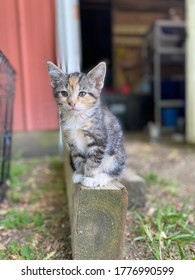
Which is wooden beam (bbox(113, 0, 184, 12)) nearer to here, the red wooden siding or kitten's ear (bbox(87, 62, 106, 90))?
the red wooden siding

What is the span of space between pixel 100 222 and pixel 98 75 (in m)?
0.77

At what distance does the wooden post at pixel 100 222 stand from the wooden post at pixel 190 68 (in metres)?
3.10

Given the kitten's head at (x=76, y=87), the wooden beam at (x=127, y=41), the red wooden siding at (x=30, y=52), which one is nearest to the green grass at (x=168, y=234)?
the kitten's head at (x=76, y=87)

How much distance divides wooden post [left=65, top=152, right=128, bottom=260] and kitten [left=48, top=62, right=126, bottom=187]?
10 cm

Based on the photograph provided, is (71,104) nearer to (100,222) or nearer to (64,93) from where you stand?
(64,93)

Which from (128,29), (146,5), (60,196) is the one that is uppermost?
(146,5)

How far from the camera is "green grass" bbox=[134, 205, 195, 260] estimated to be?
1416 mm

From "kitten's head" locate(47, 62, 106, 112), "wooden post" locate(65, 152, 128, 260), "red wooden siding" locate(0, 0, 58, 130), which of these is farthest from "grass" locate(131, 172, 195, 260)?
"red wooden siding" locate(0, 0, 58, 130)

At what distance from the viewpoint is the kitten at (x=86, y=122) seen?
4.53 feet

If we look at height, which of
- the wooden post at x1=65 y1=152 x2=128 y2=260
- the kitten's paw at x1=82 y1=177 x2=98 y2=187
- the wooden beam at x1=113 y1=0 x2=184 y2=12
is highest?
the wooden beam at x1=113 y1=0 x2=184 y2=12

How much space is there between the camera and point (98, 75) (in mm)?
1442

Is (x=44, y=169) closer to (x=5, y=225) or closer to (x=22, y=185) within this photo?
(x=22, y=185)

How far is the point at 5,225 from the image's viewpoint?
1787 millimetres

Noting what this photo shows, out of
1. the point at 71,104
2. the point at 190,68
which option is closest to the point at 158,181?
the point at 71,104
